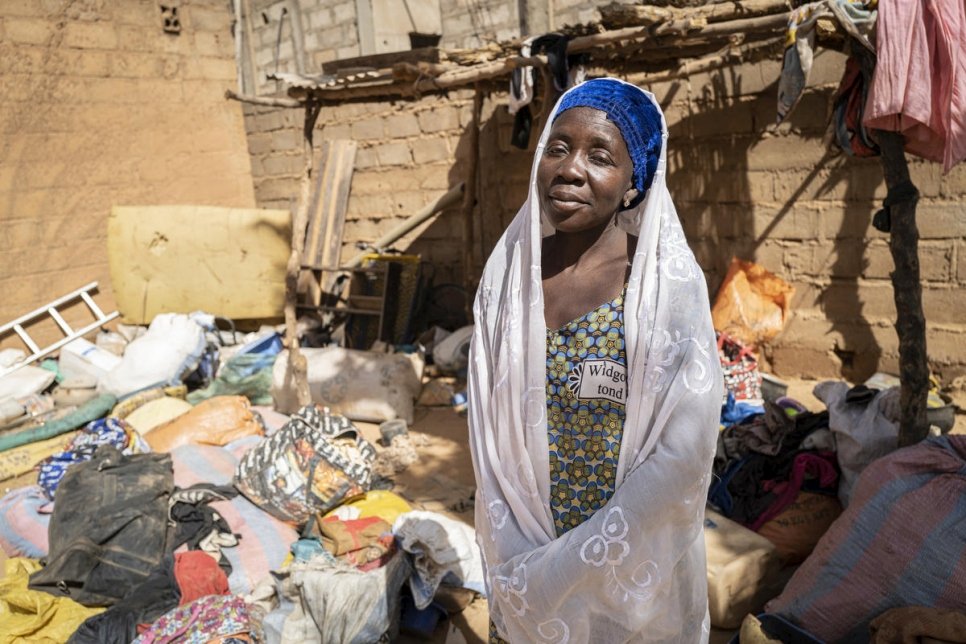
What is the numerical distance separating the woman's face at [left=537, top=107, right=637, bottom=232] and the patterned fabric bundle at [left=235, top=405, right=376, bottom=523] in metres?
2.70

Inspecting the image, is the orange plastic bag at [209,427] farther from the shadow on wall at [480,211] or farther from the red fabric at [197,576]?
the shadow on wall at [480,211]

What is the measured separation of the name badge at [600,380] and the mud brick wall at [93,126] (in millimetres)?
7643

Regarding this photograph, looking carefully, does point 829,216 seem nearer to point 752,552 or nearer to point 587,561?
point 752,552

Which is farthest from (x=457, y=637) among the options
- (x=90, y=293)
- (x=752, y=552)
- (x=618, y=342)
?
(x=90, y=293)

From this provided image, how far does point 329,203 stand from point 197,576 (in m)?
5.52

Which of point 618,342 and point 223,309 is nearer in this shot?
point 618,342

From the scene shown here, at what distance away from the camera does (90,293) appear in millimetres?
7746

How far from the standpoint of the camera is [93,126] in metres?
7.56

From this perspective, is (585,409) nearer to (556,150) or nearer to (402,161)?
(556,150)

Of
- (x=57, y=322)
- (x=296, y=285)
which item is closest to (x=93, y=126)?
(x=57, y=322)

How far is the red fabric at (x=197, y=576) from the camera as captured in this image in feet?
9.85

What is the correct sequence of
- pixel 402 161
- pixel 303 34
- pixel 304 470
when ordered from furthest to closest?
pixel 303 34 < pixel 402 161 < pixel 304 470

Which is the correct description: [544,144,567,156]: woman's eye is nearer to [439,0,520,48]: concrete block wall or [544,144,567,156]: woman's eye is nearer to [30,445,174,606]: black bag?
[30,445,174,606]: black bag

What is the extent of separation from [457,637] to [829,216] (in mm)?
3743
